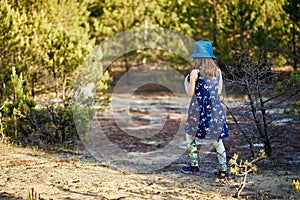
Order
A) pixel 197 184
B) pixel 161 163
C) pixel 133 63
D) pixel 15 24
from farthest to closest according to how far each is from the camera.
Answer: pixel 133 63
pixel 15 24
pixel 161 163
pixel 197 184

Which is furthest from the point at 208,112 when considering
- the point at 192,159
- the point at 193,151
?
the point at 192,159

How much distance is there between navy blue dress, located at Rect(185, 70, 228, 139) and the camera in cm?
507

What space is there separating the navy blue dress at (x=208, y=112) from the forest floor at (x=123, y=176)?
1.86 ft

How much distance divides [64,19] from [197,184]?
29.8ft

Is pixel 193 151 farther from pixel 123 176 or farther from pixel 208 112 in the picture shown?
pixel 123 176

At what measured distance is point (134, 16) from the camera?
60.2 feet

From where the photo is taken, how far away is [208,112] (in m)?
5.09

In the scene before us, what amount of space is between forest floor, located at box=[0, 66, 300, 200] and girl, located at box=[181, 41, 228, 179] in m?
0.53

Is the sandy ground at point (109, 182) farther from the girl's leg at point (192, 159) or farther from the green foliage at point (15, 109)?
the green foliage at point (15, 109)

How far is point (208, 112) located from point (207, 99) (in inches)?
6.0

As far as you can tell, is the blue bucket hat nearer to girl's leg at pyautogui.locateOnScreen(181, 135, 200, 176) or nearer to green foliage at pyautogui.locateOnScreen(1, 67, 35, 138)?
girl's leg at pyautogui.locateOnScreen(181, 135, 200, 176)

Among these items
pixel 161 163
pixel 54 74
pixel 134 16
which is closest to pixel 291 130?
pixel 161 163

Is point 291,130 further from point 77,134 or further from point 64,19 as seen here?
point 64,19

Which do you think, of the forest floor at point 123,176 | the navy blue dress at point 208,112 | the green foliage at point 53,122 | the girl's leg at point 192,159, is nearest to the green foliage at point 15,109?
the green foliage at point 53,122
